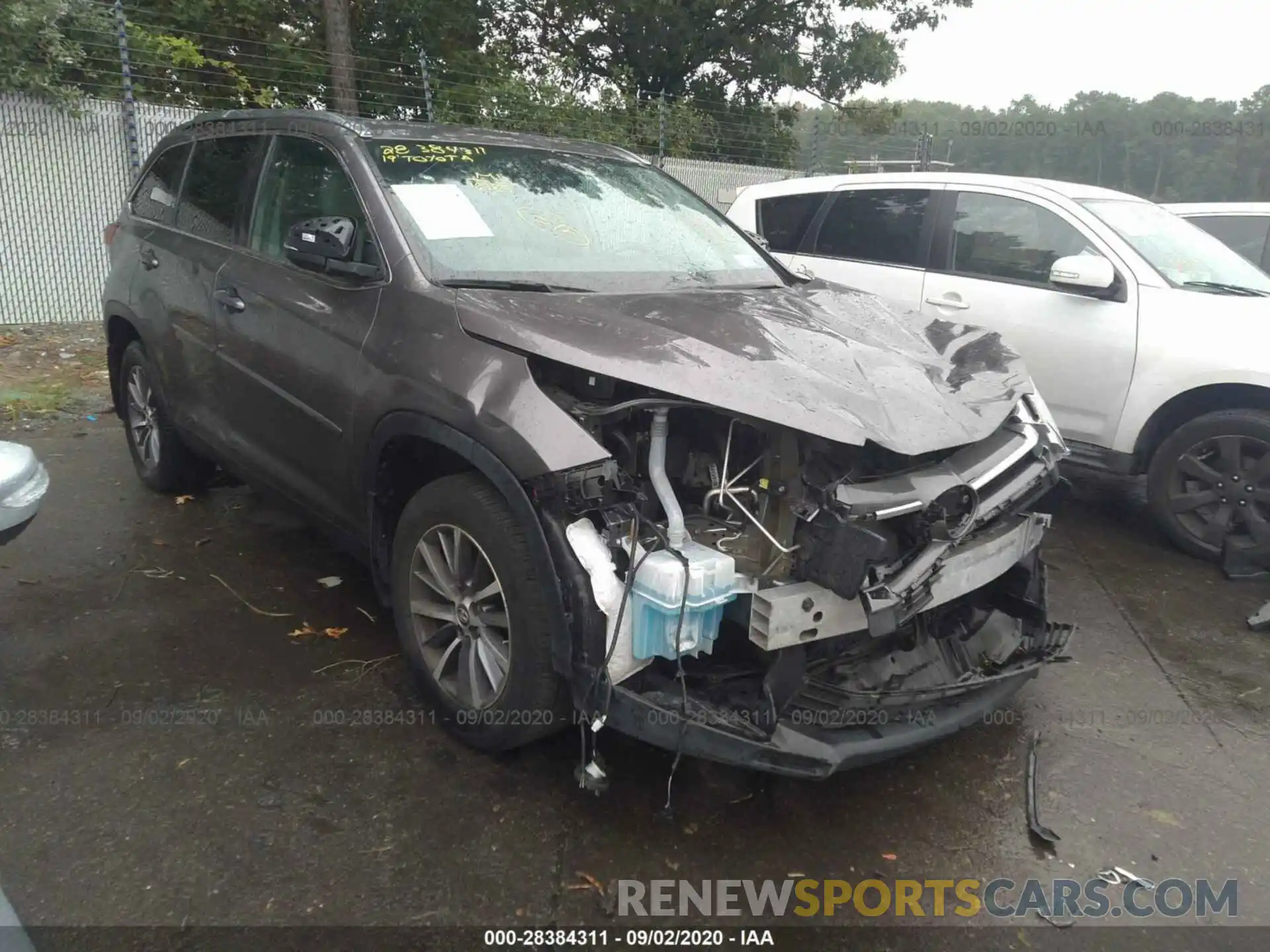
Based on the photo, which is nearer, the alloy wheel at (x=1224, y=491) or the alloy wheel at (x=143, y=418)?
the alloy wheel at (x=1224, y=491)

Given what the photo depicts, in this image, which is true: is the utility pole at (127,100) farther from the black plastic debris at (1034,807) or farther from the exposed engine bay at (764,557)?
the black plastic debris at (1034,807)

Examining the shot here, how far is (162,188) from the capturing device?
4594 mm

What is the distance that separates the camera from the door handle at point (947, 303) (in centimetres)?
524

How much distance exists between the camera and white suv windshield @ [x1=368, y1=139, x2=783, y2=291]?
3.08 meters

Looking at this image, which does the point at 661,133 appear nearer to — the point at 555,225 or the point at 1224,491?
the point at 1224,491

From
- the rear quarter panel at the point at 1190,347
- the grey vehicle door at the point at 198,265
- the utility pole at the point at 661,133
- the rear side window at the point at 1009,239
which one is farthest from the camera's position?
the utility pole at the point at 661,133

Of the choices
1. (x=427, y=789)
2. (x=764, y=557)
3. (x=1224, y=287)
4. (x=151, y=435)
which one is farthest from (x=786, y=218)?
(x=427, y=789)

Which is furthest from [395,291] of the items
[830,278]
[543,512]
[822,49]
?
[822,49]

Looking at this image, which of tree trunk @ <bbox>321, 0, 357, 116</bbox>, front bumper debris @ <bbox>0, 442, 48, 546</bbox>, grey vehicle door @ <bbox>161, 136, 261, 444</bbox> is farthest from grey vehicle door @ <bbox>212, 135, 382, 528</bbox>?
tree trunk @ <bbox>321, 0, 357, 116</bbox>

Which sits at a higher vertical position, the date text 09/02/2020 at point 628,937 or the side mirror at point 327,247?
the side mirror at point 327,247

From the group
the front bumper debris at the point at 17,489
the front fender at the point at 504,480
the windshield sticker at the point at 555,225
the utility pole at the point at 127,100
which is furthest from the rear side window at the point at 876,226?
the utility pole at the point at 127,100

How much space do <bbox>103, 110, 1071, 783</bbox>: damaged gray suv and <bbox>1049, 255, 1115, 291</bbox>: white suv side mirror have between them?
1458 mm

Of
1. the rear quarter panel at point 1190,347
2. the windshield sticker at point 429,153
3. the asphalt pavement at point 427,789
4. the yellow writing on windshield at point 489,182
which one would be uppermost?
the windshield sticker at point 429,153

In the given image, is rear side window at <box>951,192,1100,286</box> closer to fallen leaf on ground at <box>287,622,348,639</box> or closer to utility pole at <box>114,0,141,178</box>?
fallen leaf on ground at <box>287,622,348,639</box>
